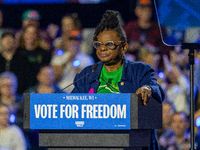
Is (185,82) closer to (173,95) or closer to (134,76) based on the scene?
(173,95)

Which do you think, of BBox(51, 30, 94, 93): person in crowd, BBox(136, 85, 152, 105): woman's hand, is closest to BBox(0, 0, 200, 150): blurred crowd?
BBox(51, 30, 94, 93): person in crowd

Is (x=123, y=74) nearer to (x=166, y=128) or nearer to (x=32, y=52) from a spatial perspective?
(x=166, y=128)

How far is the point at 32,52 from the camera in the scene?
13.6 ft

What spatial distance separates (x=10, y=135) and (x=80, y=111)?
2469 millimetres

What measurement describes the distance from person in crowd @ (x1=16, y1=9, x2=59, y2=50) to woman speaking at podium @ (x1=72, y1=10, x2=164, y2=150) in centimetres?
171

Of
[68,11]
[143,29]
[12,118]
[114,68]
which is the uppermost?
[68,11]

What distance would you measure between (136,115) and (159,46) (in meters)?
2.33

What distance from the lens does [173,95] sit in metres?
3.98

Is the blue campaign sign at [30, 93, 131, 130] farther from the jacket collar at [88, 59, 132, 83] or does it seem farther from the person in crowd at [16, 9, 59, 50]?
the person in crowd at [16, 9, 59, 50]

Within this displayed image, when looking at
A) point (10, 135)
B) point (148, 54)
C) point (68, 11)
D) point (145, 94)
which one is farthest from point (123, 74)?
point (10, 135)

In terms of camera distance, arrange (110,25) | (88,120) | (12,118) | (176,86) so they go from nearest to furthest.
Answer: (88,120)
(110,25)
(176,86)
(12,118)

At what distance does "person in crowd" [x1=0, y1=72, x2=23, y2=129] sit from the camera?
4.07m

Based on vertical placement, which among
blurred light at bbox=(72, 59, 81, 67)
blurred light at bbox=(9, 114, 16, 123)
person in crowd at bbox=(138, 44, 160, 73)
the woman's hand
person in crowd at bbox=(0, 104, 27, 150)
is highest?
person in crowd at bbox=(138, 44, 160, 73)

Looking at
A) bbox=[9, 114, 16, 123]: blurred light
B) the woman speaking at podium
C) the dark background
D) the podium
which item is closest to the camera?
the podium
